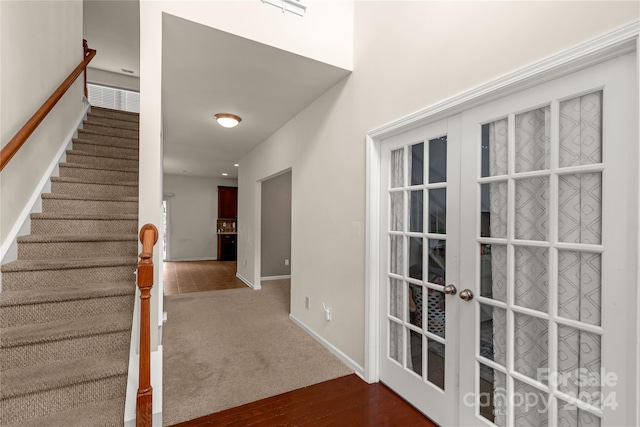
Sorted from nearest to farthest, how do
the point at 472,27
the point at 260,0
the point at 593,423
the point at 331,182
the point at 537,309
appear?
the point at 593,423 < the point at 537,309 < the point at 472,27 < the point at 260,0 < the point at 331,182

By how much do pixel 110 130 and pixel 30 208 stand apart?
1748 millimetres

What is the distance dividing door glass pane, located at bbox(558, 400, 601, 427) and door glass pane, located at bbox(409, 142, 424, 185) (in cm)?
135

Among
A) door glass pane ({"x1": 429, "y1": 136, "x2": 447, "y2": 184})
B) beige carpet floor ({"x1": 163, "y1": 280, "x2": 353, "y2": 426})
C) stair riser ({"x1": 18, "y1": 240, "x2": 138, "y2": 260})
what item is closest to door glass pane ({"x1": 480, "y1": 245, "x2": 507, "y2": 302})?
door glass pane ({"x1": 429, "y1": 136, "x2": 447, "y2": 184})

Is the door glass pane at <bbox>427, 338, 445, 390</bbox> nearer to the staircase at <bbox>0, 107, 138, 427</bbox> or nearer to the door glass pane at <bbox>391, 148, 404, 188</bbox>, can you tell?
the door glass pane at <bbox>391, 148, 404, 188</bbox>

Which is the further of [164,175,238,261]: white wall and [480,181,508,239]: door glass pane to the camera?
[164,175,238,261]: white wall

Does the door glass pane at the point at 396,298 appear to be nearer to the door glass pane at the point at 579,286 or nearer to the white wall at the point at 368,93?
the white wall at the point at 368,93

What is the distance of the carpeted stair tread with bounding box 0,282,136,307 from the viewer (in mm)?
1804

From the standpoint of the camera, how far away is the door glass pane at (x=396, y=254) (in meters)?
2.17

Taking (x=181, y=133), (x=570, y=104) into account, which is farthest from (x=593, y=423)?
(x=181, y=133)

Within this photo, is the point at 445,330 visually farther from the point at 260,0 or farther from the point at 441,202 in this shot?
the point at 260,0

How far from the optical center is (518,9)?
1416 millimetres

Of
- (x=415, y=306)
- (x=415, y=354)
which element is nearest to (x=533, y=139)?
(x=415, y=306)

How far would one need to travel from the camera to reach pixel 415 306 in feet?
6.80

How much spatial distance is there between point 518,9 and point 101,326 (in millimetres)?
2879
